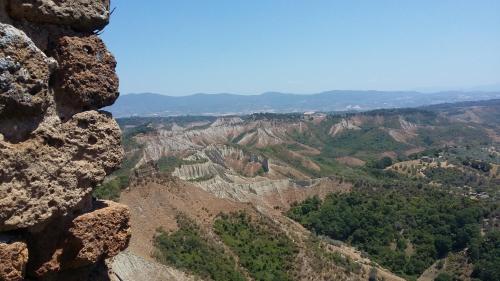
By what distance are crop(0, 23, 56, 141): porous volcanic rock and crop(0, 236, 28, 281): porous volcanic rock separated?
1412 mm

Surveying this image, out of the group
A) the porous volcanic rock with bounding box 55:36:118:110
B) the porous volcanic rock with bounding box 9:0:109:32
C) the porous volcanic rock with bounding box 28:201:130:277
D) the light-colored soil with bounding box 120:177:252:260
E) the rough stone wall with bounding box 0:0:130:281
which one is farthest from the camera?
the light-colored soil with bounding box 120:177:252:260

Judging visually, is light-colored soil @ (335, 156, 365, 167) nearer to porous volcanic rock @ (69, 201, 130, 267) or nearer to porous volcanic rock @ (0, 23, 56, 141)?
porous volcanic rock @ (69, 201, 130, 267)

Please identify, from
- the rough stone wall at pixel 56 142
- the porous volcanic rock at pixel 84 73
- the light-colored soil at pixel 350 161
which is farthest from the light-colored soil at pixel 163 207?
the light-colored soil at pixel 350 161

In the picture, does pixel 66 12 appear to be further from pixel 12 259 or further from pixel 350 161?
pixel 350 161

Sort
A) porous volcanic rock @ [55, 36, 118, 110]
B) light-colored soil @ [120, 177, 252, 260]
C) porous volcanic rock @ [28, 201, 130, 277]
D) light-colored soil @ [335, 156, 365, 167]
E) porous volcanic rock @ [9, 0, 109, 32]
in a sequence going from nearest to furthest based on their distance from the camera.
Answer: porous volcanic rock @ [9, 0, 109, 32], porous volcanic rock @ [28, 201, 130, 277], porous volcanic rock @ [55, 36, 118, 110], light-colored soil @ [120, 177, 252, 260], light-colored soil @ [335, 156, 365, 167]

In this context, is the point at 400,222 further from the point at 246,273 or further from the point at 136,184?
the point at 136,184

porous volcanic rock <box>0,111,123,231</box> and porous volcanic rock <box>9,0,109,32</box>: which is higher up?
porous volcanic rock <box>9,0,109,32</box>

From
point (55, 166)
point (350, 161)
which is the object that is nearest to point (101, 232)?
point (55, 166)

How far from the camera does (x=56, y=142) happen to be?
7.52 meters

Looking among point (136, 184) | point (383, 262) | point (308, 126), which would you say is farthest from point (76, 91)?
point (308, 126)

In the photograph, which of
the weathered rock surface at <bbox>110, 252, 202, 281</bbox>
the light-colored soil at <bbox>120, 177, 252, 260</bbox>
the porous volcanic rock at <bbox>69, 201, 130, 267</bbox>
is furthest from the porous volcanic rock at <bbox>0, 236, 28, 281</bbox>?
the light-colored soil at <bbox>120, 177, 252, 260</bbox>

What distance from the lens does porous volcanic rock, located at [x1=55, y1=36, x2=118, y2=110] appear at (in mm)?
7934

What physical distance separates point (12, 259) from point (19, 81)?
7.77ft

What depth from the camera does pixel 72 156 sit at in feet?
25.7
